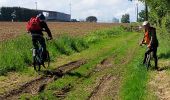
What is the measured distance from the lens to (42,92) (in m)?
14.0

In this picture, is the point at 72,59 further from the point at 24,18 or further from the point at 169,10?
the point at 24,18

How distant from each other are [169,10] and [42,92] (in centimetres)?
1154

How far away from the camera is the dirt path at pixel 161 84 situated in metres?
13.2

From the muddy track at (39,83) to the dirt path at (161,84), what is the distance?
344 centimetres

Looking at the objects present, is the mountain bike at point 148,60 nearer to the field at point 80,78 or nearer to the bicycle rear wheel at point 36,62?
the field at point 80,78

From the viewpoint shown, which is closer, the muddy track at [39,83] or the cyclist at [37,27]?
the muddy track at [39,83]

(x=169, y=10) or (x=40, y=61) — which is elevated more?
(x=169, y=10)

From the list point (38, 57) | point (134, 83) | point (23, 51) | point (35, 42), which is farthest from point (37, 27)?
point (134, 83)

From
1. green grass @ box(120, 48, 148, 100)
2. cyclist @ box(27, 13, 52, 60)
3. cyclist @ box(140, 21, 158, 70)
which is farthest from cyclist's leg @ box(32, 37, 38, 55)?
cyclist @ box(140, 21, 158, 70)

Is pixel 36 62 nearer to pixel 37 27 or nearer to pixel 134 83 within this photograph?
pixel 37 27

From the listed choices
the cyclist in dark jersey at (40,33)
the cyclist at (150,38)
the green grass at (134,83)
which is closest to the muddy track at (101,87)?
the green grass at (134,83)

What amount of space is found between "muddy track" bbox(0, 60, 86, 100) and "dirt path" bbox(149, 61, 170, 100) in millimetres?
3438

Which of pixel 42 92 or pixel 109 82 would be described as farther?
pixel 109 82

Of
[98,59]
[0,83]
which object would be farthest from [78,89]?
[98,59]
